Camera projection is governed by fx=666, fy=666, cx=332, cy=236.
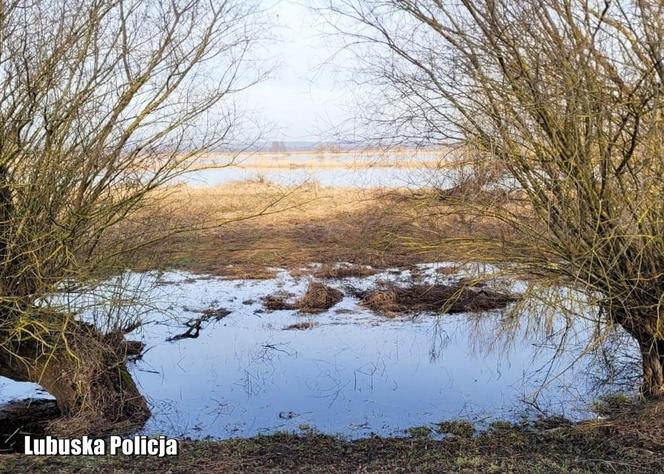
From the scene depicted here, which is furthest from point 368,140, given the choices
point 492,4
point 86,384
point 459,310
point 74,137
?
point 459,310

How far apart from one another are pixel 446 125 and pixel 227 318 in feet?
16.6

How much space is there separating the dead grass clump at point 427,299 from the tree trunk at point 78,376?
5036mm

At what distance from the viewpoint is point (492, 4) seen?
579 cm

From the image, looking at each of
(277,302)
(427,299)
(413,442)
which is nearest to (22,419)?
(413,442)

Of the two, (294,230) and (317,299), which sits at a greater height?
(294,230)

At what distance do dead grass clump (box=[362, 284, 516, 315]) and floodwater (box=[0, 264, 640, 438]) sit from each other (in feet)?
1.01

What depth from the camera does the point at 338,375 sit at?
25.0ft

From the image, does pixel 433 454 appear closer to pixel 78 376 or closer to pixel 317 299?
pixel 78 376

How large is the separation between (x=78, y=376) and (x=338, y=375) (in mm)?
2880

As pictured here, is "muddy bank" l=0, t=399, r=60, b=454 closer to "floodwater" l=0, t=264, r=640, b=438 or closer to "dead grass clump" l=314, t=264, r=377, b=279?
"floodwater" l=0, t=264, r=640, b=438

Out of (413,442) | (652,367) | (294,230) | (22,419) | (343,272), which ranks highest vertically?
(294,230)

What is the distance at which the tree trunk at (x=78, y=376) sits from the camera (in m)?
5.97

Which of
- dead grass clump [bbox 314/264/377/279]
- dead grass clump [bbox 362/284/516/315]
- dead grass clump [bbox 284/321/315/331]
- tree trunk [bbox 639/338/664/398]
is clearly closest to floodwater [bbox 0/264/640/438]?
dead grass clump [bbox 284/321/315/331]

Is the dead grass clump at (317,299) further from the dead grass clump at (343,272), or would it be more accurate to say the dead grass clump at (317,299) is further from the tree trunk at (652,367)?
the tree trunk at (652,367)
